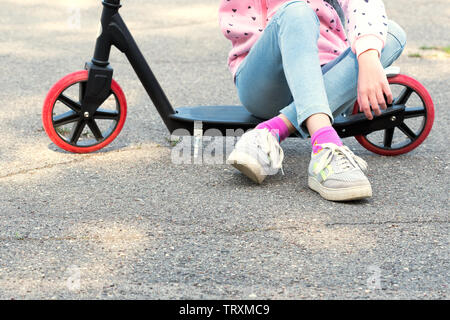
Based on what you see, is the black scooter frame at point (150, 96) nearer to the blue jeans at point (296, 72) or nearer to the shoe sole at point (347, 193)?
the blue jeans at point (296, 72)

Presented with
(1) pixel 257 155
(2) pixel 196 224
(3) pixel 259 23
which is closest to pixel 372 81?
(1) pixel 257 155

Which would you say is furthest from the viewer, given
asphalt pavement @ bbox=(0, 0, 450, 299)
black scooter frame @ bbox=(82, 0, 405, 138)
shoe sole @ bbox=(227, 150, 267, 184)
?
black scooter frame @ bbox=(82, 0, 405, 138)

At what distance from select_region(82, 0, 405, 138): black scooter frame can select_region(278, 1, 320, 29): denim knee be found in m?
0.45

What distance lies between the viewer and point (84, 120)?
280cm

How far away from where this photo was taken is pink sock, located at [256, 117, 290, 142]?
2.62 meters

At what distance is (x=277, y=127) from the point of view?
2617 millimetres

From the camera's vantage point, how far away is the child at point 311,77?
247cm

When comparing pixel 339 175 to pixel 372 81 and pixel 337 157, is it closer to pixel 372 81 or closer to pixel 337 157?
pixel 337 157

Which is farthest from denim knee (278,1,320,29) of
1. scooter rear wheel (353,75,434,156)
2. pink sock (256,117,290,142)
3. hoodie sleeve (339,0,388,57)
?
scooter rear wheel (353,75,434,156)

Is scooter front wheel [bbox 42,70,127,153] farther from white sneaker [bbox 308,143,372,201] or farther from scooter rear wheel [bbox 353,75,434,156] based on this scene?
scooter rear wheel [bbox 353,75,434,156]

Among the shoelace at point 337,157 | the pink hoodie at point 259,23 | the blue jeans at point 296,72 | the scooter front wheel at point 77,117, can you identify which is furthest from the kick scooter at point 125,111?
the shoelace at point 337,157

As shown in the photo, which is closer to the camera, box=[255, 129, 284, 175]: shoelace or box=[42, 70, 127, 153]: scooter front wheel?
box=[255, 129, 284, 175]: shoelace
